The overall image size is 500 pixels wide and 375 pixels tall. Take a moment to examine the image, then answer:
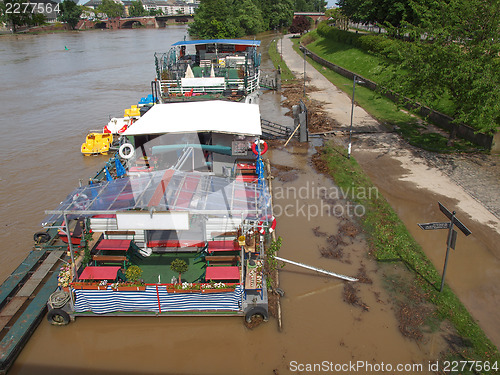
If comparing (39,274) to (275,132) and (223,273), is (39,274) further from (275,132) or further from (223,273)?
(275,132)

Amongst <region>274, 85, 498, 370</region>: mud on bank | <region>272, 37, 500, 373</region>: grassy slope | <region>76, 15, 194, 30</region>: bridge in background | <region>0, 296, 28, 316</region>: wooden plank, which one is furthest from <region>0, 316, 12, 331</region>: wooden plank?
<region>76, 15, 194, 30</region>: bridge in background

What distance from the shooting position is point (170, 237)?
455 inches

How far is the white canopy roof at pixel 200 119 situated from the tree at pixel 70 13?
13313 cm

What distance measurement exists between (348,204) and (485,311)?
652 cm

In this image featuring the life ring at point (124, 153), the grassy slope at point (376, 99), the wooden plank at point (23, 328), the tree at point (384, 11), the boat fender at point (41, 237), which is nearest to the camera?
the wooden plank at point (23, 328)

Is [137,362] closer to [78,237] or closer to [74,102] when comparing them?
[78,237]

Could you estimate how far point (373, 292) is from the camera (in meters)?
10.7

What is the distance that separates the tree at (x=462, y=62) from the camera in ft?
55.8

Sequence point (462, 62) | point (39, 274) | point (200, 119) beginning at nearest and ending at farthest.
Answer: point (39, 274), point (200, 119), point (462, 62)

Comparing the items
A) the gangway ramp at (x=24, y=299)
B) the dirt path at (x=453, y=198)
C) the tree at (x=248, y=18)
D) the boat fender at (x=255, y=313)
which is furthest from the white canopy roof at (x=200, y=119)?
the tree at (x=248, y=18)

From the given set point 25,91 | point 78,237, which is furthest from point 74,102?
point 78,237

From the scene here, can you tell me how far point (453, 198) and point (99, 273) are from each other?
13656mm

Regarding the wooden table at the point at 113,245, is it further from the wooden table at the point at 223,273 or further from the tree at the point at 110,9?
the tree at the point at 110,9

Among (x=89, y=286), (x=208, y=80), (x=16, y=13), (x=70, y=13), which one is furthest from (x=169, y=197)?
(x=70, y=13)
